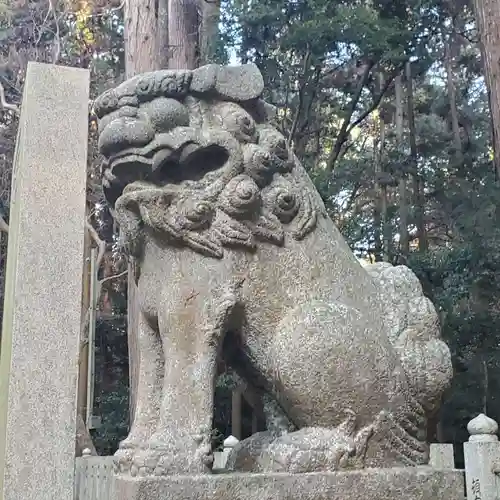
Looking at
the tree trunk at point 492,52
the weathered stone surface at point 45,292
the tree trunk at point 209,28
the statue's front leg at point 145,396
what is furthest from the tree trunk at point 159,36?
the statue's front leg at point 145,396

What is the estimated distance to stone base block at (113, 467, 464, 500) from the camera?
5.56ft

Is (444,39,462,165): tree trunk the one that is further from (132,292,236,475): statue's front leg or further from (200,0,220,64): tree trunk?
(132,292,236,475): statue's front leg

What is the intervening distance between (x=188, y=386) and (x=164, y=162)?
25.2 inches

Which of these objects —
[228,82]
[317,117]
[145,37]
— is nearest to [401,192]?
[317,117]

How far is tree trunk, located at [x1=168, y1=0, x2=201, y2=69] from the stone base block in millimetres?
5890

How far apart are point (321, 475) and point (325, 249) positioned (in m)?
0.66

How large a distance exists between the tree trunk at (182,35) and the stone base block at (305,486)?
589 centimetres

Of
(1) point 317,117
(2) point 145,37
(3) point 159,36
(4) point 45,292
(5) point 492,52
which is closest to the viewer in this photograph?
(4) point 45,292

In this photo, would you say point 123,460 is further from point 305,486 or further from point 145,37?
point 145,37

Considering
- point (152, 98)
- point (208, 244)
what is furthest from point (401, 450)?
point (152, 98)

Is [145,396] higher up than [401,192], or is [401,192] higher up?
[401,192]

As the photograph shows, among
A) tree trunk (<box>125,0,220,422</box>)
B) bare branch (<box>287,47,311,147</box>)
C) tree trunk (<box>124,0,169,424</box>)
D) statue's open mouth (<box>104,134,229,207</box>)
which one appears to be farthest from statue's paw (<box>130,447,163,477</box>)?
bare branch (<box>287,47,311,147</box>)

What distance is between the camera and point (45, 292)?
2.85 metres

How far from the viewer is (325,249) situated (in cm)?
208
